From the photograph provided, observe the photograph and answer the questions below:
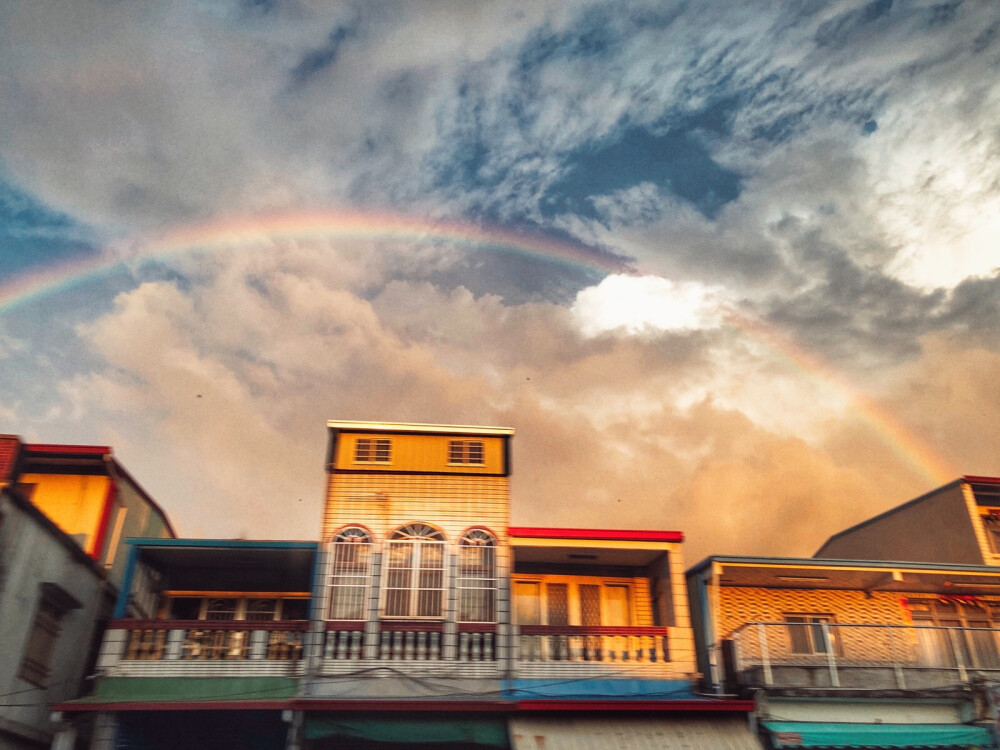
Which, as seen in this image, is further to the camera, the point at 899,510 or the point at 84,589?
the point at 899,510

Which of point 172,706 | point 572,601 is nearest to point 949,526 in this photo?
point 572,601

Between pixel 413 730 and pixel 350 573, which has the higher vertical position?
pixel 350 573

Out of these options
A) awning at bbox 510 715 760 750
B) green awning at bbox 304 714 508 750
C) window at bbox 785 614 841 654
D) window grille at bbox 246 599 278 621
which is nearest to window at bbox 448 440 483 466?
green awning at bbox 304 714 508 750

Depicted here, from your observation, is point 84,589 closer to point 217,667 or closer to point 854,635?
point 217,667

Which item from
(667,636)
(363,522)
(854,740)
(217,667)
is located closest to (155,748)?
(217,667)

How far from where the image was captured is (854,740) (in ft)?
61.1

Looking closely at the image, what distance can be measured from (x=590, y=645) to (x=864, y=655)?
30.7 ft

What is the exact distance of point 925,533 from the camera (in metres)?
28.3

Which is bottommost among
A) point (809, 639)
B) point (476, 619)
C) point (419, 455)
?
point (476, 619)

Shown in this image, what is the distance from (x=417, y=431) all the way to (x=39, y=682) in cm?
1089

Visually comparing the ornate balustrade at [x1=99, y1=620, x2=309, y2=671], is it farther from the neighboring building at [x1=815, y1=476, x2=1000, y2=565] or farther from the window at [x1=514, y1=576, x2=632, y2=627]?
the neighboring building at [x1=815, y1=476, x2=1000, y2=565]

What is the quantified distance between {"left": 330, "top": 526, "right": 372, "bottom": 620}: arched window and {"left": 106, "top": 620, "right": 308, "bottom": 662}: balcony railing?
1.01 m

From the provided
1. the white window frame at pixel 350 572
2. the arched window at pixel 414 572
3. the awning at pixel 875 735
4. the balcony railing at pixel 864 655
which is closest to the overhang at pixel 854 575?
the balcony railing at pixel 864 655

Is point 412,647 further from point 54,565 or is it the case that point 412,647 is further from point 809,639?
point 809,639
